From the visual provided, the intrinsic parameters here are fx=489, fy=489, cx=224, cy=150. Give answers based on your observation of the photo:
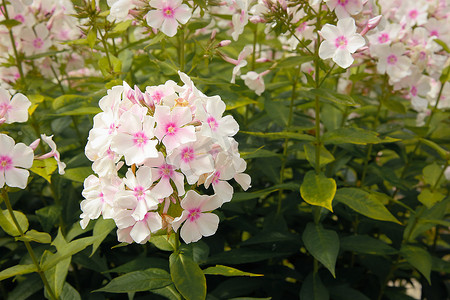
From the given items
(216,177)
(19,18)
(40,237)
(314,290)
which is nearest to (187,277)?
(216,177)

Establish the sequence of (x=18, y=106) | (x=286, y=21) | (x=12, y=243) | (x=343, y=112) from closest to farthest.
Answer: (x=18, y=106) < (x=286, y=21) < (x=12, y=243) < (x=343, y=112)

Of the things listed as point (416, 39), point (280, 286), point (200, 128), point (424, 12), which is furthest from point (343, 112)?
point (200, 128)

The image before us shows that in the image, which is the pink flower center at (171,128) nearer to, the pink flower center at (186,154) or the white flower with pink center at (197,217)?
the pink flower center at (186,154)

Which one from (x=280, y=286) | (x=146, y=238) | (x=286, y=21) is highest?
(x=286, y=21)

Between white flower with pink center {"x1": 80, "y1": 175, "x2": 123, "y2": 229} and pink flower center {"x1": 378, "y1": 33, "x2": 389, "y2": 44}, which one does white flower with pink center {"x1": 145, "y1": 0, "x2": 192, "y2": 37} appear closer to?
white flower with pink center {"x1": 80, "y1": 175, "x2": 123, "y2": 229}

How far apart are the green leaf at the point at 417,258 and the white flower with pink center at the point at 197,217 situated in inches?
41.5

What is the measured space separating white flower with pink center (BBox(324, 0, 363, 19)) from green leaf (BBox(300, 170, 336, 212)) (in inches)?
22.4

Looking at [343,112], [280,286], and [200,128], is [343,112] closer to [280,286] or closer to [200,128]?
[280,286]

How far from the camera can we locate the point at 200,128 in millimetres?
1231

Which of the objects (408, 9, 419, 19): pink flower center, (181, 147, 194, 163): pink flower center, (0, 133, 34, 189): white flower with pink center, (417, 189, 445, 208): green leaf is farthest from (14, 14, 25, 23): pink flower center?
(417, 189, 445, 208): green leaf

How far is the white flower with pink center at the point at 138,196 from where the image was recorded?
116 centimetres

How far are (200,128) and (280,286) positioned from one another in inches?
44.9

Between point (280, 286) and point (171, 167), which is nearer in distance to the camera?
point (171, 167)

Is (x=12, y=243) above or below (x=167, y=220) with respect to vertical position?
below
